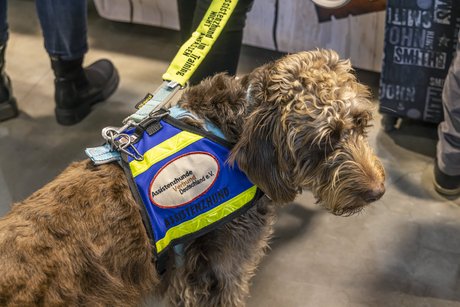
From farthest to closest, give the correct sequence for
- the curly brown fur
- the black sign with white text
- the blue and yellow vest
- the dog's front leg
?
the black sign with white text < the dog's front leg < the blue and yellow vest < the curly brown fur

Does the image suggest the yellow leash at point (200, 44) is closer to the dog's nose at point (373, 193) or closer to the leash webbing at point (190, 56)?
the leash webbing at point (190, 56)

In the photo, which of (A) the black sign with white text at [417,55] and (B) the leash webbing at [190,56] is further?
(A) the black sign with white text at [417,55]

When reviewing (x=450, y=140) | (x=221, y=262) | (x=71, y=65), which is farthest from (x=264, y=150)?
(x=71, y=65)

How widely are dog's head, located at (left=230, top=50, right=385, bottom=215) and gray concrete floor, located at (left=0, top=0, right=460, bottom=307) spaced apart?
0.70m

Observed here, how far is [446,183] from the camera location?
7.84 feet

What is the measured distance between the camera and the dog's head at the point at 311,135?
1.44 metres

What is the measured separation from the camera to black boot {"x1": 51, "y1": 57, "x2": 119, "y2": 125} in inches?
112

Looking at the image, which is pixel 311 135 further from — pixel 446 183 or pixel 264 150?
pixel 446 183

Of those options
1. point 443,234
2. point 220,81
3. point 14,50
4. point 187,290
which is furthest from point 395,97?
point 14,50

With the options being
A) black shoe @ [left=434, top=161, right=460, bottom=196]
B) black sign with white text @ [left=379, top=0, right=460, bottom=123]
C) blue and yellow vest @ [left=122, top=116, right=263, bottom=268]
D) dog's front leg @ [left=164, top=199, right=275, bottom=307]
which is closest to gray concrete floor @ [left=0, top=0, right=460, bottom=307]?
black shoe @ [left=434, top=161, right=460, bottom=196]

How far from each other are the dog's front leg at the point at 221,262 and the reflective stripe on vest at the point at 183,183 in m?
0.09

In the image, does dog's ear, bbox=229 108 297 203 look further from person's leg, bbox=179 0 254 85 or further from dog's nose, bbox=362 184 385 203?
person's leg, bbox=179 0 254 85

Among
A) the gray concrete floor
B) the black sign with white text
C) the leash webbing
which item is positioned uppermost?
the leash webbing

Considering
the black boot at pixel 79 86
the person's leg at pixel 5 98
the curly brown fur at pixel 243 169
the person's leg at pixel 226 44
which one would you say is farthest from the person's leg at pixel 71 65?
the curly brown fur at pixel 243 169
